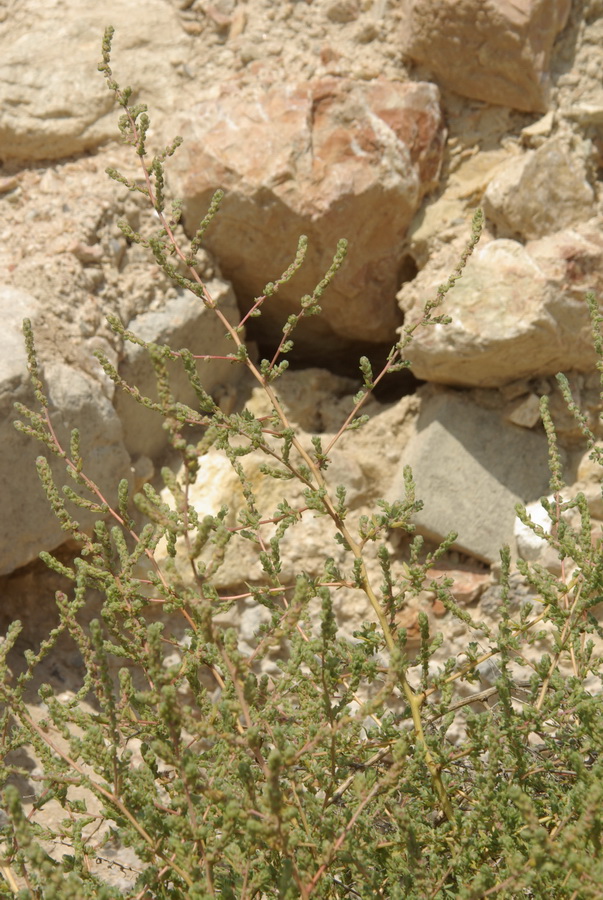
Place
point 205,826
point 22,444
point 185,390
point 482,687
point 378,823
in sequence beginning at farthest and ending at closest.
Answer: point 185,390 → point 482,687 → point 22,444 → point 378,823 → point 205,826

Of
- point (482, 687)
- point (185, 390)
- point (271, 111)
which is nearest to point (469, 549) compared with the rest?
point (482, 687)

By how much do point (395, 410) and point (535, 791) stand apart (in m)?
1.38

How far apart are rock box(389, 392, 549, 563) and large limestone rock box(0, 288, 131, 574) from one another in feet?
2.76

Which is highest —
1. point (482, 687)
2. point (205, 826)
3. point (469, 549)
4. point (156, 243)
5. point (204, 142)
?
point (156, 243)

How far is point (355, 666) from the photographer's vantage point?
4.33 feet

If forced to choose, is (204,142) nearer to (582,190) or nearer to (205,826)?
(582,190)

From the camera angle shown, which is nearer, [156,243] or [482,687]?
[156,243]

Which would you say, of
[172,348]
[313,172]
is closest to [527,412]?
[313,172]

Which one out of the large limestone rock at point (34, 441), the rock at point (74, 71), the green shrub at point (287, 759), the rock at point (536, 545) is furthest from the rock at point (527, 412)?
the rock at point (74, 71)

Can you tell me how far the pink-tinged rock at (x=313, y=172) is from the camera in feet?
8.61

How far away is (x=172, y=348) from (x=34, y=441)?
567mm

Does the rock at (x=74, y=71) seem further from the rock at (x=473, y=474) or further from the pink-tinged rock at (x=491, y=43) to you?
the rock at (x=473, y=474)

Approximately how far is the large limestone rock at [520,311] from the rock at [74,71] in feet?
3.65

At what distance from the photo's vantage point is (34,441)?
7.29ft
